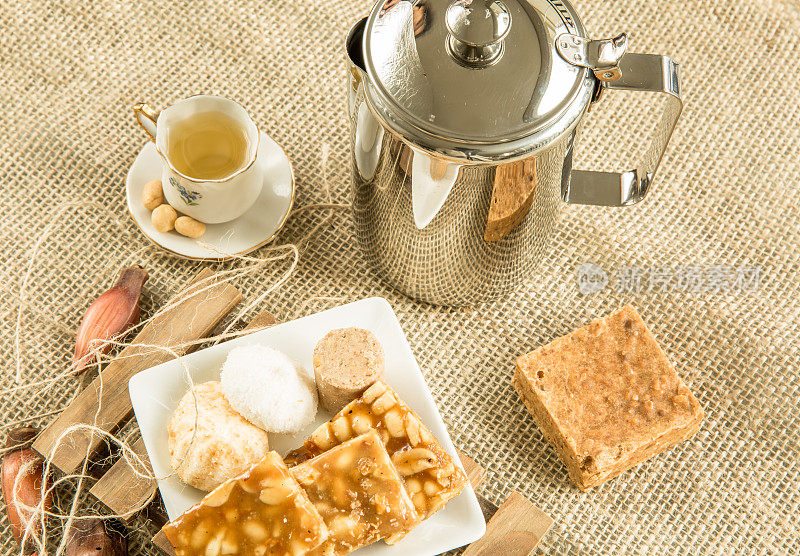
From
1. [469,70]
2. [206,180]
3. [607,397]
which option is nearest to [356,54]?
[469,70]

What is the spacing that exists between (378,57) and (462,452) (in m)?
0.49

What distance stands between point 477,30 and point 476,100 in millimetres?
69

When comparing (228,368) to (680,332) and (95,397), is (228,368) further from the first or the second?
(680,332)

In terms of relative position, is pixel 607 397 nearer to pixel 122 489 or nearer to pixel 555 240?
pixel 555 240

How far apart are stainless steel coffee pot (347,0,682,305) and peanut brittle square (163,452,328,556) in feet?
1.14

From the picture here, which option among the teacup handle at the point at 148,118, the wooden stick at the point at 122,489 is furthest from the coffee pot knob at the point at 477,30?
the wooden stick at the point at 122,489

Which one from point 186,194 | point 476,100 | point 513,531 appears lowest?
point 513,531

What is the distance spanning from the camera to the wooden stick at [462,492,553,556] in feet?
3.00

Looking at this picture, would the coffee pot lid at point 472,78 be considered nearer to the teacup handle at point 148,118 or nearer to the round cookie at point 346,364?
the round cookie at point 346,364

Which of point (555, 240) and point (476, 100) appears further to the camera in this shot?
point (555, 240)

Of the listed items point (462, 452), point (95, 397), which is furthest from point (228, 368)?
point (462, 452)

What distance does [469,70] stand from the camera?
792mm

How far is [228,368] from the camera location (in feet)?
2.89

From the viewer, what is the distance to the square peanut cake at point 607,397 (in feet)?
3.13
